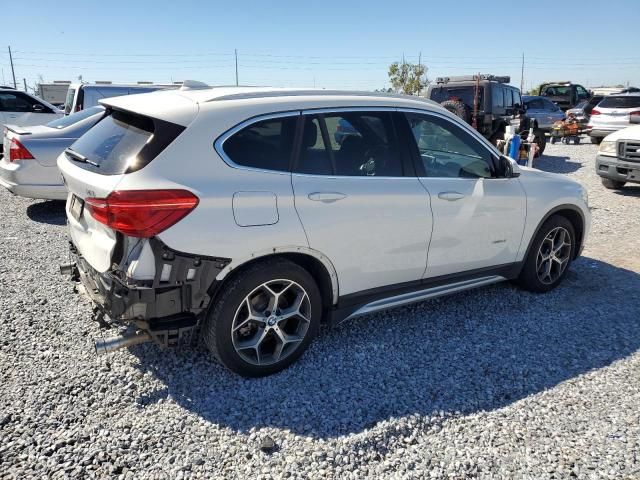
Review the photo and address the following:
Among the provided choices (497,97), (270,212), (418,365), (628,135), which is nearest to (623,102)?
(497,97)

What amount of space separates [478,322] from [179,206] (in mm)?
2670

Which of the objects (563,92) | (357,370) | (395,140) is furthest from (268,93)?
(563,92)

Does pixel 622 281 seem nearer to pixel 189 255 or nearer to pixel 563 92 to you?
pixel 189 255

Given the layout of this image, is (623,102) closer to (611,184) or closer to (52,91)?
(611,184)

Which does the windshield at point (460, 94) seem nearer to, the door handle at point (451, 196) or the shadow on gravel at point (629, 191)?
the shadow on gravel at point (629, 191)

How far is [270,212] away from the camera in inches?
121

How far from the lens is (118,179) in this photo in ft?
9.28

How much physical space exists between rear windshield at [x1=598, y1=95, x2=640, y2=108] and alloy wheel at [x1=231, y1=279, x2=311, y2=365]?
1563 cm

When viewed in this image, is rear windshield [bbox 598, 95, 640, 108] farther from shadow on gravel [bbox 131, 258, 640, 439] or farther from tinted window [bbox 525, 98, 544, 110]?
shadow on gravel [bbox 131, 258, 640, 439]

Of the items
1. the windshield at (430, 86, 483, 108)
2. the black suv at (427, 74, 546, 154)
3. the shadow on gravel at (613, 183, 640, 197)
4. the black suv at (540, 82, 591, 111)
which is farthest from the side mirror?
the black suv at (540, 82, 591, 111)

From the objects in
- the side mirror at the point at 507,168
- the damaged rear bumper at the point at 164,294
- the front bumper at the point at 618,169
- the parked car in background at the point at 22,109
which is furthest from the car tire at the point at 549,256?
the parked car in background at the point at 22,109

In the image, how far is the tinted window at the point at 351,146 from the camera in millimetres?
3353

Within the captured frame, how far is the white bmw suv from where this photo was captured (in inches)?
113

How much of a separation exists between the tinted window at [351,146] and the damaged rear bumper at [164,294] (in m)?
0.93
